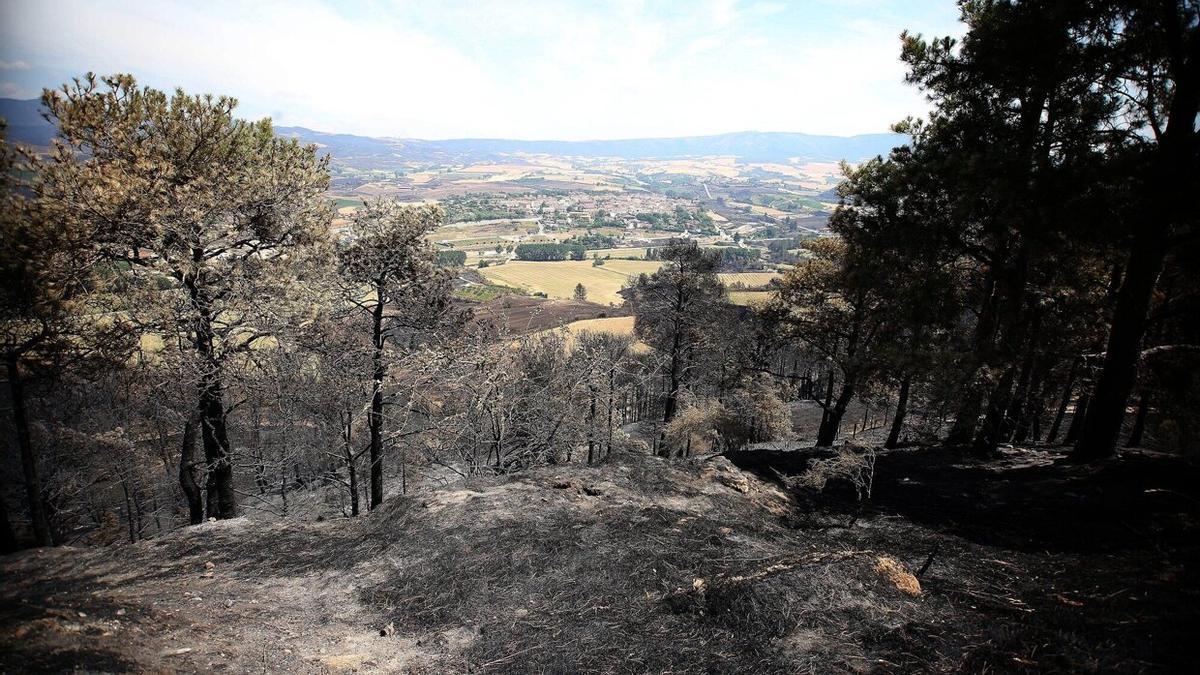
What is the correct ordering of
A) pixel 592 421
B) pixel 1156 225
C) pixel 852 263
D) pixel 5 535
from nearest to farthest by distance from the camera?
pixel 1156 225, pixel 5 535, pixel 852 263, pixel 592 421

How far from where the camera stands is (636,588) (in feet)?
17.6

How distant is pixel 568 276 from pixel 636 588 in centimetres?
8293

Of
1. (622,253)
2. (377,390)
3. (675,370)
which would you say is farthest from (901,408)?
(622,253)

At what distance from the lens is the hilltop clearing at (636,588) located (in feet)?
13.1

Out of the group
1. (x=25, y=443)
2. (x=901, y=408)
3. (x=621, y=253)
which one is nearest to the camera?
(x=25, y=443)

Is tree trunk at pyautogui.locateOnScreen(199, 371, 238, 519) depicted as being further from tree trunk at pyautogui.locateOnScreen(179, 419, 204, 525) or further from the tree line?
tree trunk at pyautogui.locateOnScreen(179, 419, 204, 525)

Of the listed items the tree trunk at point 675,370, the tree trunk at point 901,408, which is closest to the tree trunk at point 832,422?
the tree trunk at point 901,408

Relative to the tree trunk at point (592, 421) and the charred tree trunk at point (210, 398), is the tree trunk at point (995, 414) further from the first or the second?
the charred tree trunk at point (210, 398)

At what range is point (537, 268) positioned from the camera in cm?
9138

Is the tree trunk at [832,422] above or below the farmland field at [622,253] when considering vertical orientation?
below

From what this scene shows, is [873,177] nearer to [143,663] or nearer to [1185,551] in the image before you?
[1185,551]

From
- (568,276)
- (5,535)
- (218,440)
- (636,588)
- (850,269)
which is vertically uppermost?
(850,269)

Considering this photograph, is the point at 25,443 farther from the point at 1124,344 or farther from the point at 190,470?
the point at 1124,344

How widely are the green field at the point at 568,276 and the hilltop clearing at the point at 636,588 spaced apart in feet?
219
